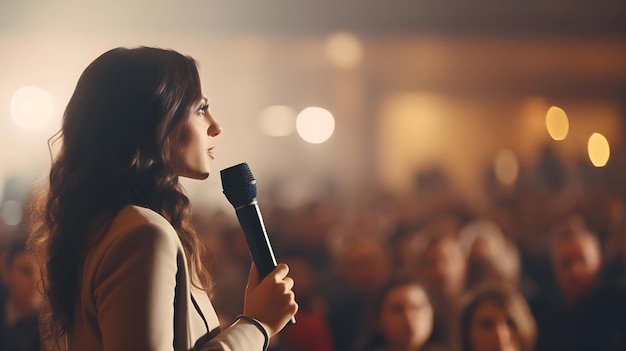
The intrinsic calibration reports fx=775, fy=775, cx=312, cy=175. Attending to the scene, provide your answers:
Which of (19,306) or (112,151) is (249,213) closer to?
(112,151)

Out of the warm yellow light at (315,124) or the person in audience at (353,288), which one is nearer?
the person in audience at (353,288)

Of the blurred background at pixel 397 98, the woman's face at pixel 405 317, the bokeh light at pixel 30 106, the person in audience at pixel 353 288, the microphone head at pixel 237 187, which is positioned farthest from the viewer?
the blurred background at pixel 397 98

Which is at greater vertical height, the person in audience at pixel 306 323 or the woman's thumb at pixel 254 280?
the woman's thumb at pixel 254 280

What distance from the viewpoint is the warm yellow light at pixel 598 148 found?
33.1ft

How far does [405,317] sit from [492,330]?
34cm

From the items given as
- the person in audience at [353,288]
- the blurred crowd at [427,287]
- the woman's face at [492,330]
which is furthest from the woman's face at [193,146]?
the person in audience at [353,288]

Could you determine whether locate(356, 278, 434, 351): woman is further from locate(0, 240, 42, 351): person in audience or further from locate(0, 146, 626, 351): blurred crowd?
locate(0, 240, 42, 351): person in audience

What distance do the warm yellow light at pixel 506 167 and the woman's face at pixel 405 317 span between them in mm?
5990

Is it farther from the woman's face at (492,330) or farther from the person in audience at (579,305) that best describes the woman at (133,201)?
the person in audience at (579,305)

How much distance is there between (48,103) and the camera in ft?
19.6

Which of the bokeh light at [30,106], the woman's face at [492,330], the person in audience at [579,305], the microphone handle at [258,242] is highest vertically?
the microphone handle at [258,242]

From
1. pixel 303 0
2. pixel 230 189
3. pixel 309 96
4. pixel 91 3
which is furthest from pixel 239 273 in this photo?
pixel 309 96

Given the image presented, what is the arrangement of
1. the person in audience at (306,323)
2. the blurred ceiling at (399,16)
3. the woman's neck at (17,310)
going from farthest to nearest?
the blurred ceiling at (399,16) → the person in audience at (306,323) → the woman's neck at (17,310)

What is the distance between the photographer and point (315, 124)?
32.8 ft
